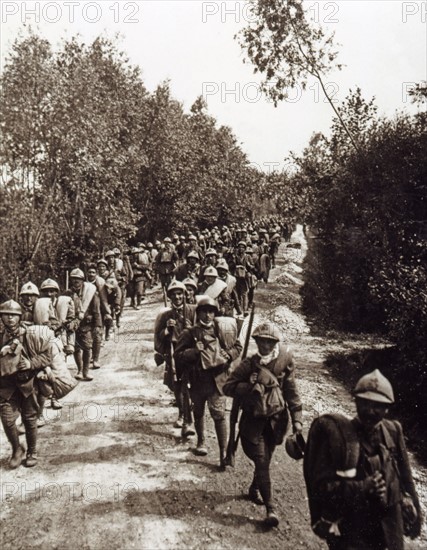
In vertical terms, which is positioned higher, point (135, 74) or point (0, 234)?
point (135, 74)

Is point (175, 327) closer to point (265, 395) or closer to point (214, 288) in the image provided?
point (265, 395)

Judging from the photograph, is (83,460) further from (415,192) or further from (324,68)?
(324,68)

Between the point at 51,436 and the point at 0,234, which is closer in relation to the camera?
the point at 51,436

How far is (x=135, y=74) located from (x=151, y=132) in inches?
138

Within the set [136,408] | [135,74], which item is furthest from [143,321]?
[135,74]

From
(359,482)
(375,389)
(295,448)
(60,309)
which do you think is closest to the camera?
(359,482)

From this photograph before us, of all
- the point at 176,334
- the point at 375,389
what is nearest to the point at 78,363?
the point at 176,334

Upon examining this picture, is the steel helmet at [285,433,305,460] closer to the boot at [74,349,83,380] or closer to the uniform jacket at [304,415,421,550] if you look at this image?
the uniform jacket at [304,415,421,550]

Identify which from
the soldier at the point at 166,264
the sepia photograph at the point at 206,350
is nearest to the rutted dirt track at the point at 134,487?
the sepia photograph at the point at 206,350

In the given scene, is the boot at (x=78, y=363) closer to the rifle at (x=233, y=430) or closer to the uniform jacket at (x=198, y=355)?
the uniform jacket at (x=198, y=355)

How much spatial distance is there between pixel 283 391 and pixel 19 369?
311cm

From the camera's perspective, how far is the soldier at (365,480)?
3.46 meters

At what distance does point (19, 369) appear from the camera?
21.1ft

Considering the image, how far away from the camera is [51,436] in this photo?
7844 mm
